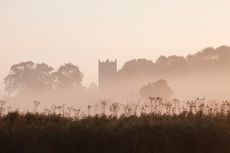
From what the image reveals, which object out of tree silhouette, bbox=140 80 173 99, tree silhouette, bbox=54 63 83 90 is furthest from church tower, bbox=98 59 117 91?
tree silhouette, bbox=140 80 173 99

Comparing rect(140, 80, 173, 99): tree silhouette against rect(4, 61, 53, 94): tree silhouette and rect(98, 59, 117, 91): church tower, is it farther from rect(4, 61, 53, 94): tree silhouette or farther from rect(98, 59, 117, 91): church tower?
rect(98, 59, 117, 91): church tower

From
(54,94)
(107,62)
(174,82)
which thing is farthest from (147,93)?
(107,62)

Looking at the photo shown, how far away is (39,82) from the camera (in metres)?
93.0

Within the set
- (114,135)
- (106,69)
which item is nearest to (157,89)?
(106,69)

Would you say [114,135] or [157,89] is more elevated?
[157,89]

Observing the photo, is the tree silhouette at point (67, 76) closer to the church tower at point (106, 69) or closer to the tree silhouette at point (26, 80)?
the tree silhouette at point (26, 80)

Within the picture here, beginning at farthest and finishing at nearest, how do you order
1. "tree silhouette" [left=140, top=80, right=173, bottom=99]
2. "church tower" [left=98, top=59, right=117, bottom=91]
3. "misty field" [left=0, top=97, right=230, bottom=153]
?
"church tower" [left=98, top=59, right=117, bottom=91] → "tree silhouette" [left=140, top=80, right=173, bottom=99] → "misty field" [left=0, top=97, right=230, bottom=153]

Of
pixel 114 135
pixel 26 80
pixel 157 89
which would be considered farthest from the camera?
pixel 26 80

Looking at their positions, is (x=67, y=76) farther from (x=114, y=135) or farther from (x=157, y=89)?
(x=114, y=135)

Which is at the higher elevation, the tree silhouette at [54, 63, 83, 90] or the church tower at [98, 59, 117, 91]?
the church tower at [98, 59, 117, 91]

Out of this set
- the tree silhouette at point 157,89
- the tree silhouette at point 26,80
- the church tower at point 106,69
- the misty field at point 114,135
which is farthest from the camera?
Result: the church tower at point 106,69

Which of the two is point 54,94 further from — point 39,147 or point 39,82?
point 39,147

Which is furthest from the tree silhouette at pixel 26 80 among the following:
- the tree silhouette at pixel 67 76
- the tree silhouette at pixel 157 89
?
the tree silhouette at pixel 157 89

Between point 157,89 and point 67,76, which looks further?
point 67,76
